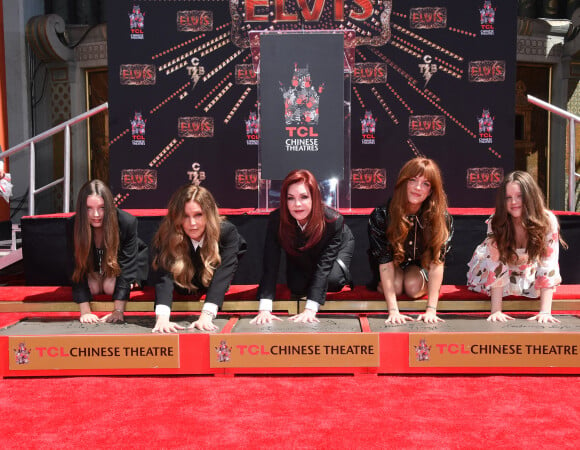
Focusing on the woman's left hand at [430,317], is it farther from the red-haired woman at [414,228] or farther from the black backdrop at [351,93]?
the black backdrop at [351,93]

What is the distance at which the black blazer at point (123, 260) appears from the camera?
109 inches

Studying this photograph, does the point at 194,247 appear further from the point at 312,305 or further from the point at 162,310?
the point at 312,305

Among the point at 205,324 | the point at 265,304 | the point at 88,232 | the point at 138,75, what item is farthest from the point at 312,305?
the point at 138,75

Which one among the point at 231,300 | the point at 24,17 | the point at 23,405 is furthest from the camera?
the point at 24,17

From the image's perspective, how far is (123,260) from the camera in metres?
2.91

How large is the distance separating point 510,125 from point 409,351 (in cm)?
293

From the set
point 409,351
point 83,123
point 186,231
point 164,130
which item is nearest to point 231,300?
point 186,231

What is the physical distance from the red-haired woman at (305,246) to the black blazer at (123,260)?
2.10 feet

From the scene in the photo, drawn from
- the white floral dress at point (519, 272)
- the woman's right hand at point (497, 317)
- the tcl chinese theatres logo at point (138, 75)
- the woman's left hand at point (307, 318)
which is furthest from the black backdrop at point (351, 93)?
the woman's left hand at point (307, 318)

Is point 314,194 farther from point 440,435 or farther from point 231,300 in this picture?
point 440,435

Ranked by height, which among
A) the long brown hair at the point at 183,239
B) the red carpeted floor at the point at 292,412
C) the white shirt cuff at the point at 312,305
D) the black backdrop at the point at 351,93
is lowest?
the red carpeted floor at the point at 292,412

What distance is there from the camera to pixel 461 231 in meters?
3.59

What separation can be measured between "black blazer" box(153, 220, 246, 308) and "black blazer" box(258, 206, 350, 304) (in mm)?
153

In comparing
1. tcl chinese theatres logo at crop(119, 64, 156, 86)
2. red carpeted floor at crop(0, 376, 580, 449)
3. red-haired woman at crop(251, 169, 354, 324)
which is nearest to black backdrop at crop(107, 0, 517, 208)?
tcl chinese theatres logo at crop(119, 64, 156, 86)
